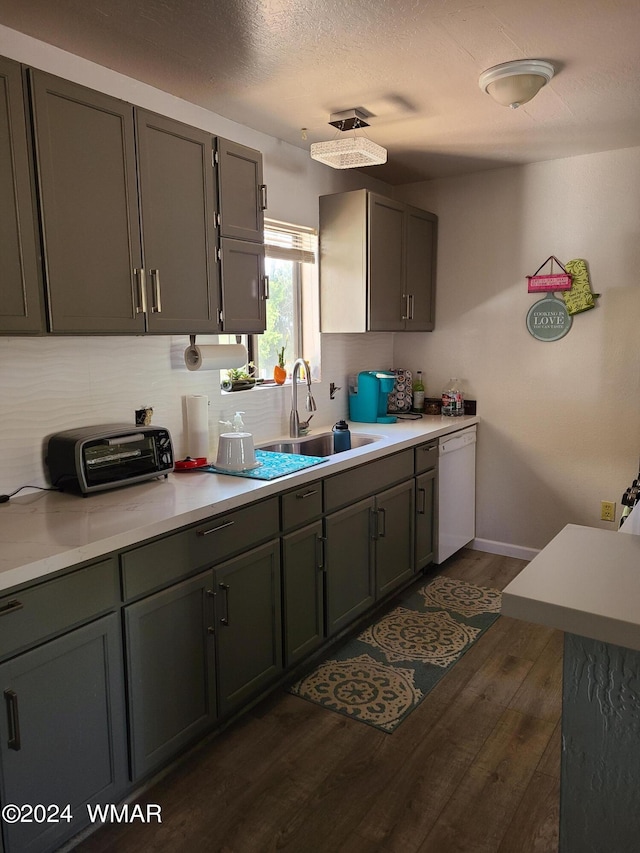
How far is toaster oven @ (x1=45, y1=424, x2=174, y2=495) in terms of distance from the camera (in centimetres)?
213

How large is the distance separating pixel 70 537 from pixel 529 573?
121cm

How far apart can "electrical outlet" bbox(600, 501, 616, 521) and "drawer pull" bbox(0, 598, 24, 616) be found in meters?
3.23

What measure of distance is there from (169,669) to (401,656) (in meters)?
1.21

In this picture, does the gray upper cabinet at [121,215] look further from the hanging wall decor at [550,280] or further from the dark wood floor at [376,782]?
the hanging wall decor at [550,280]

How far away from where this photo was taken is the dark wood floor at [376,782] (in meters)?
1.83

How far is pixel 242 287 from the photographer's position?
2.65 m

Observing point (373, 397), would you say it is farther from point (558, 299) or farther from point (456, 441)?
point (558, 299)

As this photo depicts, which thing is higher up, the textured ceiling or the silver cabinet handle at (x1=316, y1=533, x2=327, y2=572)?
the textured ceiling

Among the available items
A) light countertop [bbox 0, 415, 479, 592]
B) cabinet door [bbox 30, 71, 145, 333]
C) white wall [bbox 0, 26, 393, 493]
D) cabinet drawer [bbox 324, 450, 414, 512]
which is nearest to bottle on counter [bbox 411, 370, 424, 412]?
cabinet drawer [bbox 324, 450, 414, 512]

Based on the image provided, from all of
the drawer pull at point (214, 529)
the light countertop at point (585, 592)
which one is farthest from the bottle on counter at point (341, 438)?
the light countertop at point (585, 592)

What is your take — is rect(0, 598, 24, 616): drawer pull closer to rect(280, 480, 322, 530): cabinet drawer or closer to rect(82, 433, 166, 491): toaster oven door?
rect(82, 433, 166, 491): toaster oven door

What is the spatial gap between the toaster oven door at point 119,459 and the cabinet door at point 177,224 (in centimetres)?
42

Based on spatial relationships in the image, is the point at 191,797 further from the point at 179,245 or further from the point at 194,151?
the point at 194,151

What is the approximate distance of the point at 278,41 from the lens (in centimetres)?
210
